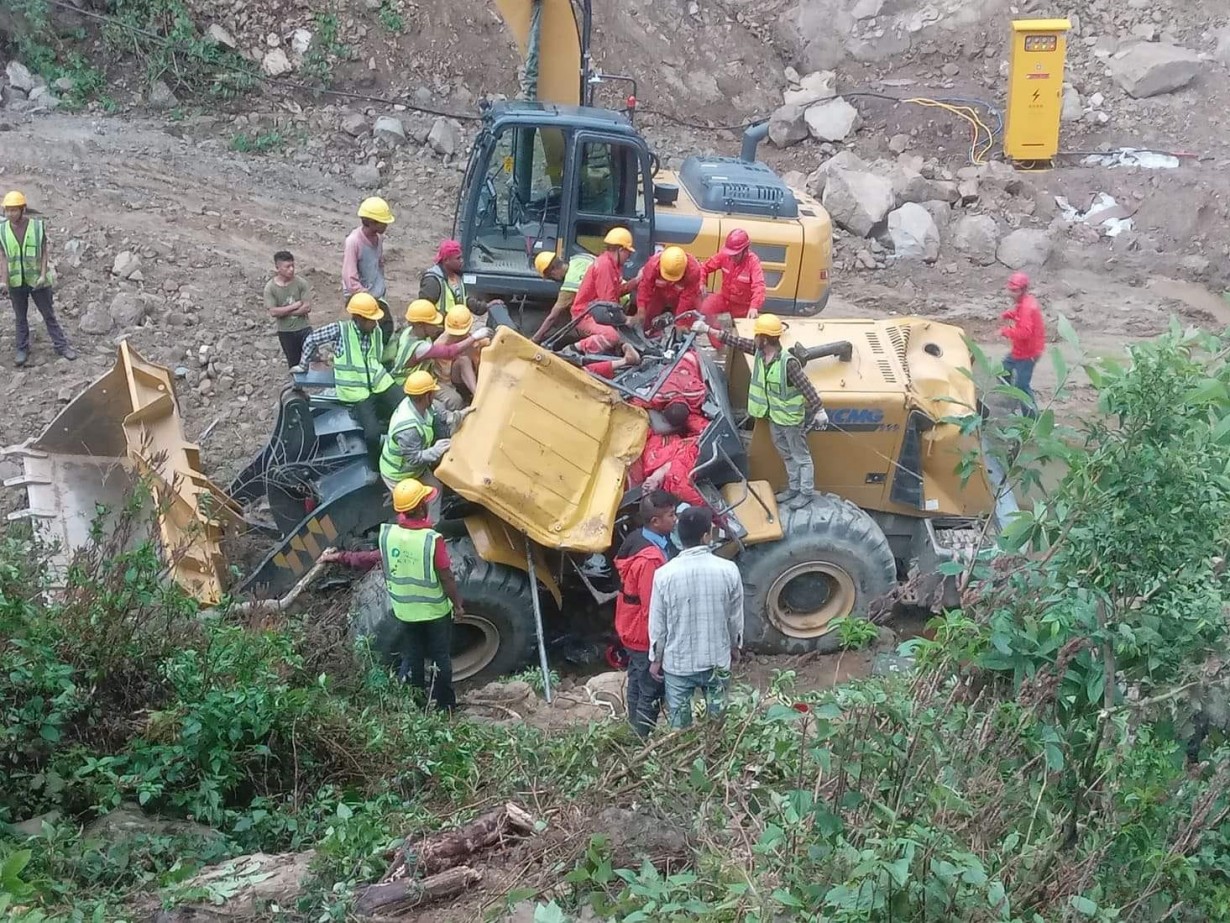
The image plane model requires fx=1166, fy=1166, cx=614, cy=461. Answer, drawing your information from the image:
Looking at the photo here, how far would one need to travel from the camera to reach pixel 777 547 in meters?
6.42

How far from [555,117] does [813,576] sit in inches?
139

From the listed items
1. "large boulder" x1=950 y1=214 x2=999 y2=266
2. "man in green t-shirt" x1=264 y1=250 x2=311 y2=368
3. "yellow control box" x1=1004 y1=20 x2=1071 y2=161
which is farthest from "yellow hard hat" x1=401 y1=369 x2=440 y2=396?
"yellow control box" x1=1004 y1=20 x2=1071 y2=161

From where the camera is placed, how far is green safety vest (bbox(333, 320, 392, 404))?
6.54 meters

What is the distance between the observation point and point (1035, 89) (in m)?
13.7

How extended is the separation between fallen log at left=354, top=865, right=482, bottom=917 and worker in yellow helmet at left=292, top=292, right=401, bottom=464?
129 inches

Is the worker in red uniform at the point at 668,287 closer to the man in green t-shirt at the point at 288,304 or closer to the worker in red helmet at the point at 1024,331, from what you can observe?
the worker in red helmet at the point at 1024,331

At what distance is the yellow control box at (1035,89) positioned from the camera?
1340 centimetres

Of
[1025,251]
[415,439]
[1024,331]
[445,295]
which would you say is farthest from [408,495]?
[1025,251]

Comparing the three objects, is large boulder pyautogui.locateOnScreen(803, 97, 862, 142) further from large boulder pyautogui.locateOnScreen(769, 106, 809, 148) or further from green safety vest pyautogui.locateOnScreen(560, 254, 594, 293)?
green safety vest pyautogui.locateOnScreen(560, 254, 594, 293)

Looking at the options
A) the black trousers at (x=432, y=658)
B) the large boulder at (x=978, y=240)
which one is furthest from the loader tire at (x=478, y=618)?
the large boulder at (x=978, y=240)

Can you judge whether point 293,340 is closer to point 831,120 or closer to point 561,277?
point 561,277

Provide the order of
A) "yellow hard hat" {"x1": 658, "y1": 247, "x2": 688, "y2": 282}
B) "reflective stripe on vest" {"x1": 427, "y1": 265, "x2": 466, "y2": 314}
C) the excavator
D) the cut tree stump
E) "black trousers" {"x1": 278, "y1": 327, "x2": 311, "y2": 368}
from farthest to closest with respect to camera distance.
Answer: "black trousers" {"x1": 278, "y1": 327, "x2": 311, "y2": 368} < the excavator < "reflective stripe on vest" {"x1": 427, "y1": 265, "x2": 466, "y2": 314} < "yellow hard hat" {"x1": 658, "y1": 247, "x2": 688, "y2": 282} < the cut tree stump

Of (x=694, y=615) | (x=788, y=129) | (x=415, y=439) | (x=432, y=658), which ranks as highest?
(x=788, y=129)

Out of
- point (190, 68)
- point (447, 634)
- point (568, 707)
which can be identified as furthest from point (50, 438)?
point (190, 68)
